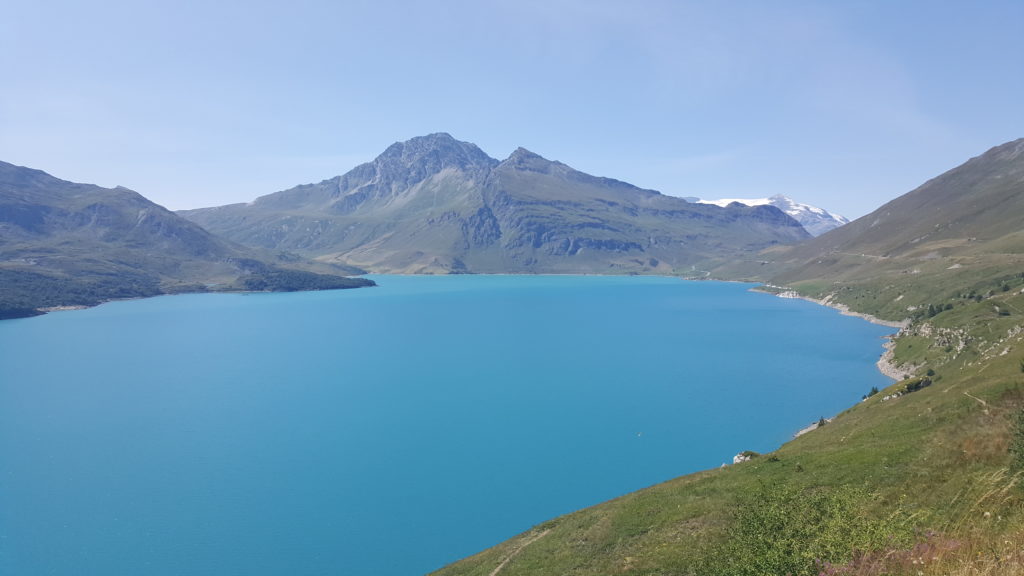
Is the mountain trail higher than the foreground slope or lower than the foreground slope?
lower

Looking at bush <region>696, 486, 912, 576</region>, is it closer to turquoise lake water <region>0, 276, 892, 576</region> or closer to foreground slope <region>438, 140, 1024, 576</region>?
foreground slope <region>438, 140, 1024, 576</region>

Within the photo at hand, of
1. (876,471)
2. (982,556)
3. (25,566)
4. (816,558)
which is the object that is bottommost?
(25,566)

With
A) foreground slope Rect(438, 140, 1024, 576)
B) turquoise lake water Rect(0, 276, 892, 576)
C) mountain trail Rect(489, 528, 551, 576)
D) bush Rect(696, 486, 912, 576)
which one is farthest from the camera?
turquoise lake water Rect(0, 276, 892, 576)

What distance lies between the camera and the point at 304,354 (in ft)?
571

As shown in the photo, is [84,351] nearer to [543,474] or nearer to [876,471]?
[543,474]

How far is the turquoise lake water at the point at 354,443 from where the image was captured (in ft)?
202

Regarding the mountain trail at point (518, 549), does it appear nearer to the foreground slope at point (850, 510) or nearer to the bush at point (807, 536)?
the foreground slope at point (850, 510)

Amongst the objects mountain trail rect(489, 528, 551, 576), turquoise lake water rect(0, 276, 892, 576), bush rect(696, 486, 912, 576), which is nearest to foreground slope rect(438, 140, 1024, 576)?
bush rect(696, 486, 912, 576)

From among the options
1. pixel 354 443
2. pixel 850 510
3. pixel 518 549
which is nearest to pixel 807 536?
pixel 850 510

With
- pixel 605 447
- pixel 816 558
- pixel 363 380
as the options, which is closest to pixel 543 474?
pixel 605 447

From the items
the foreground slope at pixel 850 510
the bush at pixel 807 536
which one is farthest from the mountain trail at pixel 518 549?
the bush at pixel 807 536

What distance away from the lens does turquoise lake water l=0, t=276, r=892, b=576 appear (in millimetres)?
61562

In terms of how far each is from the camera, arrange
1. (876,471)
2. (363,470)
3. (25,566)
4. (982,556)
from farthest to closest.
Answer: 1. (363,470)
2. (25,566)
3. (876,471)
4. (982,556)

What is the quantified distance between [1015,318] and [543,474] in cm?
9314
